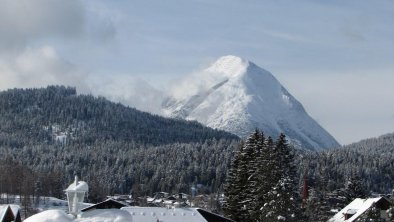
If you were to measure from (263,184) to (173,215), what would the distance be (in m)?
19.7

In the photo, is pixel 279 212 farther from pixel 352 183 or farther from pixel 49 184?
pixel 49 184

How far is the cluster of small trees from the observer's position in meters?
50.2

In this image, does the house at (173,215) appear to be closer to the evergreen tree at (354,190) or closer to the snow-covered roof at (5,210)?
the snow-covered roof at (5,210)

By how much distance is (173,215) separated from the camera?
72375mm

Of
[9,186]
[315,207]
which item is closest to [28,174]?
[9,186]

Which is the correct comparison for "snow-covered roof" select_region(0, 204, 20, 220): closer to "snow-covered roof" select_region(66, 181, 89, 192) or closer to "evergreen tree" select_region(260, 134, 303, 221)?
"evergreen tree" select_region(260, 134, 303, 221)

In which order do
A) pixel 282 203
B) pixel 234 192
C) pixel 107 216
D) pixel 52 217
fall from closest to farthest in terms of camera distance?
pixel 52 217
pixel 107 216
pixel 282 203
pixel 234 192

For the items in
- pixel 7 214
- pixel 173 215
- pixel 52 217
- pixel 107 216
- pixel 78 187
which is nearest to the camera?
pixel 52 217

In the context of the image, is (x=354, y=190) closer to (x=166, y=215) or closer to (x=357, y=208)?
(x=357, y=208)

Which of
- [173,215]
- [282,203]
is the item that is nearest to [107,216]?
[282,203]

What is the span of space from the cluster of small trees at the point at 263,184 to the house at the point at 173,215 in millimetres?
5587

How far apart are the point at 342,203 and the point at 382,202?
1571cm

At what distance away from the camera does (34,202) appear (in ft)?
538

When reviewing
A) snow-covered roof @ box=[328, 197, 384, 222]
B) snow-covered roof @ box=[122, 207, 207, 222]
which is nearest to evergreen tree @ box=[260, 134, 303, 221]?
snow-covered roof @ box=[328, 197, 384, 222]
